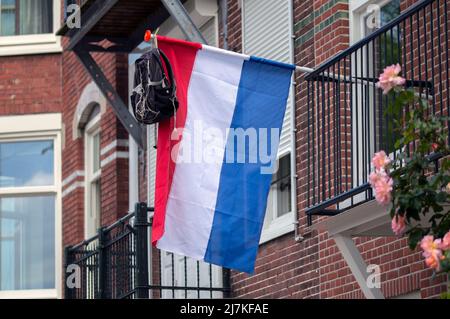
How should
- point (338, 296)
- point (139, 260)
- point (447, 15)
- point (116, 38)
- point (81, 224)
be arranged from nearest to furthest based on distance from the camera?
point (447, 15) < point (338, 296) < point (139, 260) < point (116, 38) < point (81, 224)

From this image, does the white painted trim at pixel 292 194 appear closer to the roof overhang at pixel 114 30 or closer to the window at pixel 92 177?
the roof overhang at pixel 114 30

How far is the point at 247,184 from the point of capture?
1076cm

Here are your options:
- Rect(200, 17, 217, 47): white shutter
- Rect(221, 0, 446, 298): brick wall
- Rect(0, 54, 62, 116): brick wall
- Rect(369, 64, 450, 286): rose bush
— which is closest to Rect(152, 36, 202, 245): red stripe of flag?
Rect(221, 0, 446, 298): brick wall

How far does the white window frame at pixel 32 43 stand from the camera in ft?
68.2

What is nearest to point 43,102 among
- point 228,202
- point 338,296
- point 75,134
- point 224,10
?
point 75,134

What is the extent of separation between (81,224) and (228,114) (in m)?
9.18

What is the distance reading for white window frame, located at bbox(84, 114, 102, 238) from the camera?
64.4 ft

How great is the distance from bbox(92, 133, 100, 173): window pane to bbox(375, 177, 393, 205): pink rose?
11.7m

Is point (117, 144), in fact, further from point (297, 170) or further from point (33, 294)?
point (297, 170)

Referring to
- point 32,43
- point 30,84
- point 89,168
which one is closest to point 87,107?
point 89,168

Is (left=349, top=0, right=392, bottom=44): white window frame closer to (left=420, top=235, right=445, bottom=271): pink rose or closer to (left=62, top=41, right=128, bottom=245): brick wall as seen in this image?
(left=420, top=235, right=445, bottom=271): pink rose

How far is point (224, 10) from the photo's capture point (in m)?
15.6

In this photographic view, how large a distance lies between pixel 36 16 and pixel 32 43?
0.54 m

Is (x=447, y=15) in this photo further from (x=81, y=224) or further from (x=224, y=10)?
(x=81, y=224)
